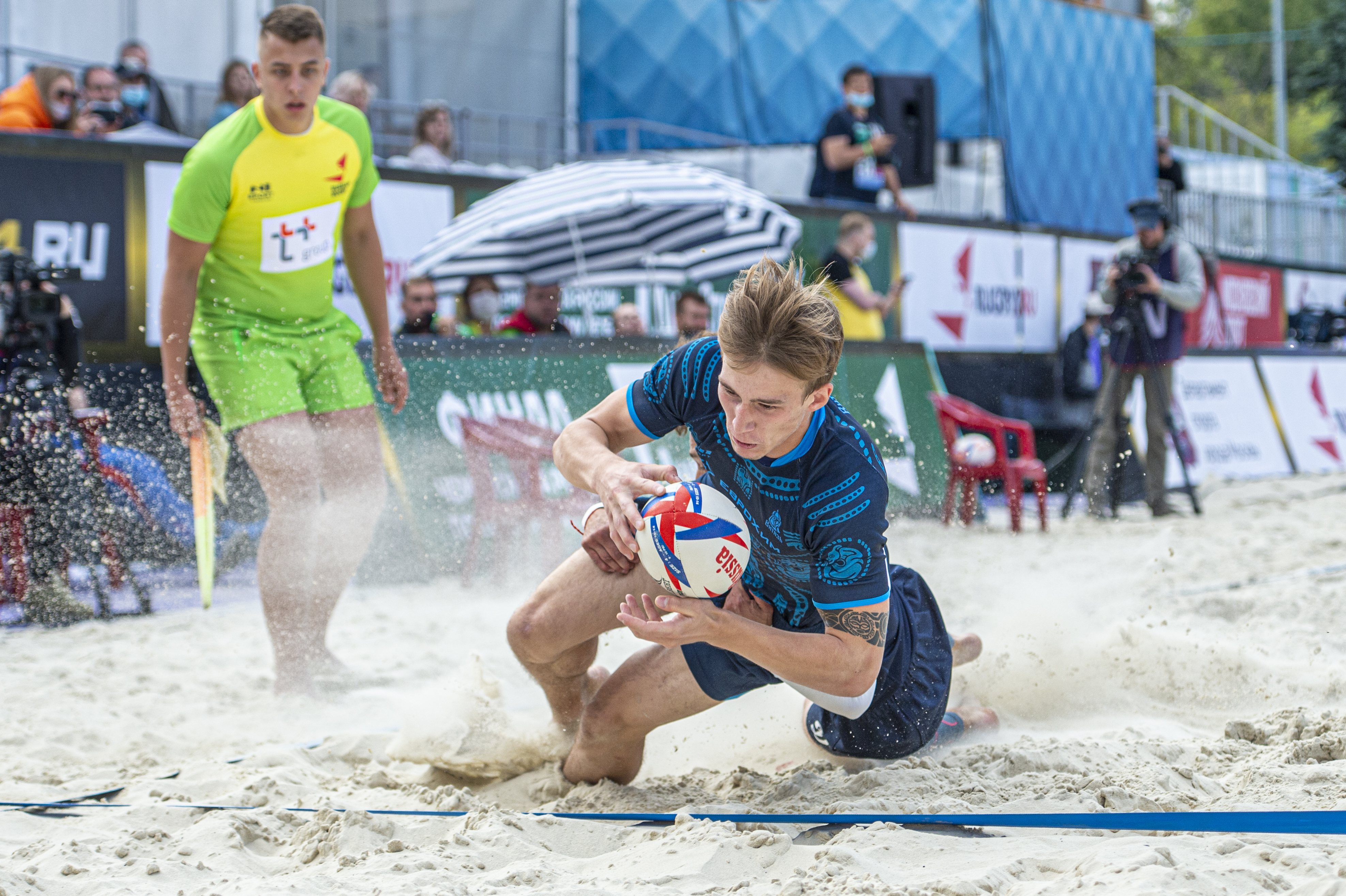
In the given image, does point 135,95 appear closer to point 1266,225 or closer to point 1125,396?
point 1125,396

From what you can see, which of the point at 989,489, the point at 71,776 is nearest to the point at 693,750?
the point at 71,776

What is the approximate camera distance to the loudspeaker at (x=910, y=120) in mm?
10125

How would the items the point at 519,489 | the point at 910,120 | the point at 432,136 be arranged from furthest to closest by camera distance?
the point at 910,120 → the point at 432,136 → the point at 519,489

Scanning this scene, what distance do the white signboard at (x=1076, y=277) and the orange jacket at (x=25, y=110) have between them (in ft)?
27.5

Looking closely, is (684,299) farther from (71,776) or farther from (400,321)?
(71,776)

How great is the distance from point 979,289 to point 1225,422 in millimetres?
2513

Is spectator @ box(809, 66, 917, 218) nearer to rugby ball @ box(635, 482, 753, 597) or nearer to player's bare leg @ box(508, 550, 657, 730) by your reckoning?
player's bare leg @ box(508, 550, 657, 730)

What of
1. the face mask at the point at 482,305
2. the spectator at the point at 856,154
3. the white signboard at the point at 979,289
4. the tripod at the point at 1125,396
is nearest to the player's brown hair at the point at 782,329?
the face mask at the point at 482,305

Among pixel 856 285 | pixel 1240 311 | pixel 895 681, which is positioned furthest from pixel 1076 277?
pixel 895 681

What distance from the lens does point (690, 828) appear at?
101 inches

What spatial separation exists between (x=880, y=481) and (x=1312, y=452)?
10.3 meters

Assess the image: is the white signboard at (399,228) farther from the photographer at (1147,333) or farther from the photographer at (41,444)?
the photographer at (1147,333)

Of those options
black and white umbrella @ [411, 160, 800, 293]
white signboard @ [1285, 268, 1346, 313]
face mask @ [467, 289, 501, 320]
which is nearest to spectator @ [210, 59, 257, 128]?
black and white umbrella @ [411, 160, 800, 293]

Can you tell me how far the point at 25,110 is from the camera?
6.70 m
